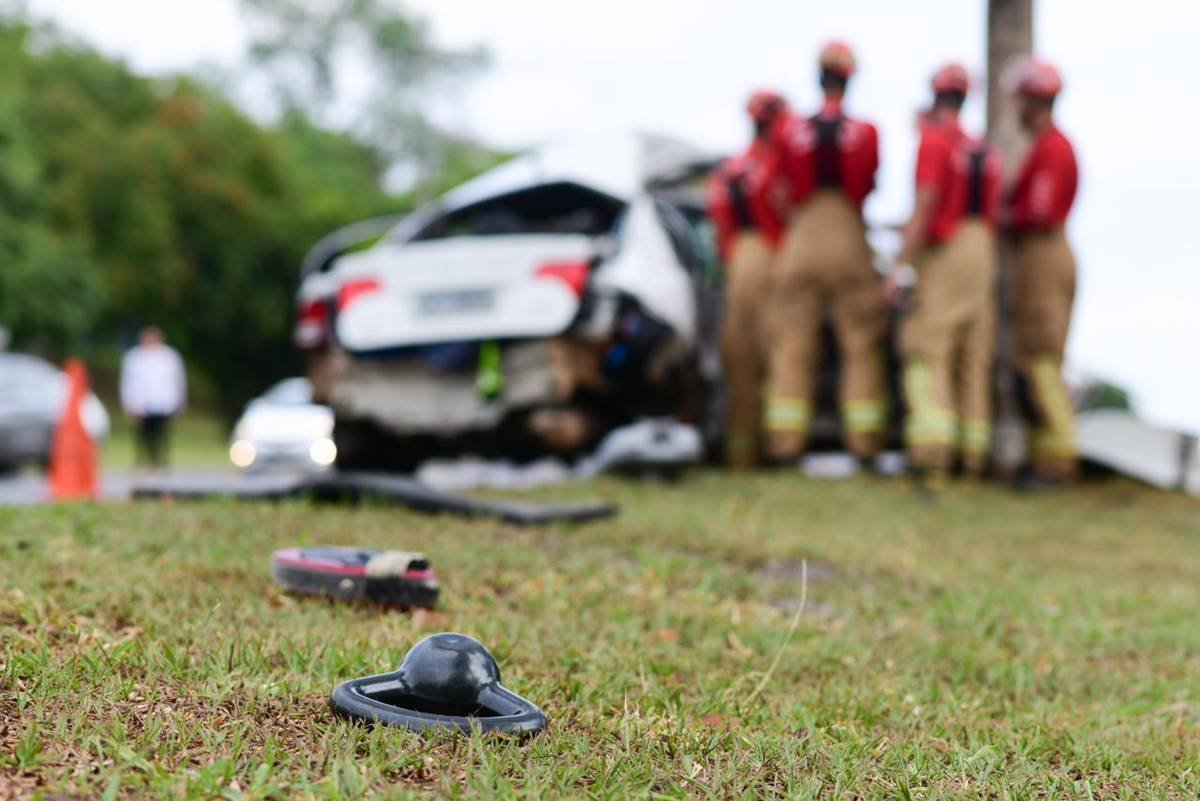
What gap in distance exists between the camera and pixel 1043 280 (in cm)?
826

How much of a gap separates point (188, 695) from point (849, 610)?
218 centimetres

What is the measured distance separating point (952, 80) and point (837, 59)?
699 mm

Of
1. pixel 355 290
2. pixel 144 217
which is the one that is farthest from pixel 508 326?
pixel 144 217

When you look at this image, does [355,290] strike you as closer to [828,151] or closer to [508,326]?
[508,326]

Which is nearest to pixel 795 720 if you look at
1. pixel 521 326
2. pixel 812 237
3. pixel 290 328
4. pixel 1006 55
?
pixel 521 326

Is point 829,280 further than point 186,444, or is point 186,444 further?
point 186,444

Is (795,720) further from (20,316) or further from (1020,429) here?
(20,316)

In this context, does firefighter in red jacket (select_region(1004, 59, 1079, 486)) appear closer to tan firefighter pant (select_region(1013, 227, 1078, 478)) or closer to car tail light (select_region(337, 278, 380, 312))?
tan firefighter pant (select_region(1013, 227, 1078, 478))

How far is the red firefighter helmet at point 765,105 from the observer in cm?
830

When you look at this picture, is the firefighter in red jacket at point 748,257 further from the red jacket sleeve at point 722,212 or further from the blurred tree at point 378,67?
the blurred tree at point 378,67

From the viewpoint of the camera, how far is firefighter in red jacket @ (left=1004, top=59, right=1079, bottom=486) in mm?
7961

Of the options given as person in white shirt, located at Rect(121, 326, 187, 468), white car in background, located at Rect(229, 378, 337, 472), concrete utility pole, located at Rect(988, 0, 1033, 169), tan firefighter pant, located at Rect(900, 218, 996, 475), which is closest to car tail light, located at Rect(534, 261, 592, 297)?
A: tan firefighter pant, located at Rect(900, 218, 996, 475)

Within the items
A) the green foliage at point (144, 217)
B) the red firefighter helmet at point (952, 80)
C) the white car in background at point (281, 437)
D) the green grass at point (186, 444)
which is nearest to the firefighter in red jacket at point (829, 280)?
the red firefighter helmet at point (952, 80)

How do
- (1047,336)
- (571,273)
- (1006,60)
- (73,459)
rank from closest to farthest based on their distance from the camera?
(571,273) → (1047,336) → (73,459) → (1006,60)
